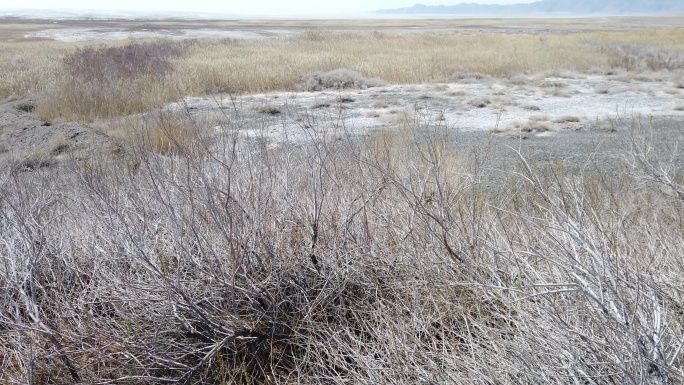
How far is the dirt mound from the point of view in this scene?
732 centimetres

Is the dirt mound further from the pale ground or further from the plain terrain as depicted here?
the plain terrain

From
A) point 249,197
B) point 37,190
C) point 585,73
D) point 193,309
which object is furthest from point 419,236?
point 585,73

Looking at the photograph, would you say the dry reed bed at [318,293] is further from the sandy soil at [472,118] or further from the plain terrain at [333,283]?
the sandy soil at [472,118]

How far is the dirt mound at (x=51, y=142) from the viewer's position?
7.32 meters

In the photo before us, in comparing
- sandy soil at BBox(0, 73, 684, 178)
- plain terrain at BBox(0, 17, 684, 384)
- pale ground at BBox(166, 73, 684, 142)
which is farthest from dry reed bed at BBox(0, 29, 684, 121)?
plain terrain at BBox(0, 17, 684, 384)

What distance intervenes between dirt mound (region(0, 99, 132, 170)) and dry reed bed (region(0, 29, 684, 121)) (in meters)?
1.51

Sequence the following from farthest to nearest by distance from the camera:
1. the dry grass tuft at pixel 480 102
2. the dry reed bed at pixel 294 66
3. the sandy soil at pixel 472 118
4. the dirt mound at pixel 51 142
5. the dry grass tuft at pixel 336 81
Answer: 1. the dry grass tuft at pixel 336 81
2. the dry grass tuft at pixel 480 102
3. the dry reed bed at pixel 294 66
4. the dirt mound at pixel 51 142
5. the sandy soil at pixel 472 118

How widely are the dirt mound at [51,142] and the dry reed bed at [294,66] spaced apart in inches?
59.4

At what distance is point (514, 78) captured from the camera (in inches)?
695

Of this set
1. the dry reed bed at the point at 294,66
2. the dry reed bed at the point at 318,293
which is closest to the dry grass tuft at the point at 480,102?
the dry reed bed at the point at 294,66

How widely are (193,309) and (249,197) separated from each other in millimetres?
1018

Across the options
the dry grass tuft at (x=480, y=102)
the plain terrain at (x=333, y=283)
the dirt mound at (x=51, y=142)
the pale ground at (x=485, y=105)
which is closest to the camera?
the plain terrain at (x=333, y=283)

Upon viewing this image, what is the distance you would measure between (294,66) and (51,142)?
12.6 metres

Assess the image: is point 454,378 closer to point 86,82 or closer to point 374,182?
point 374,182
